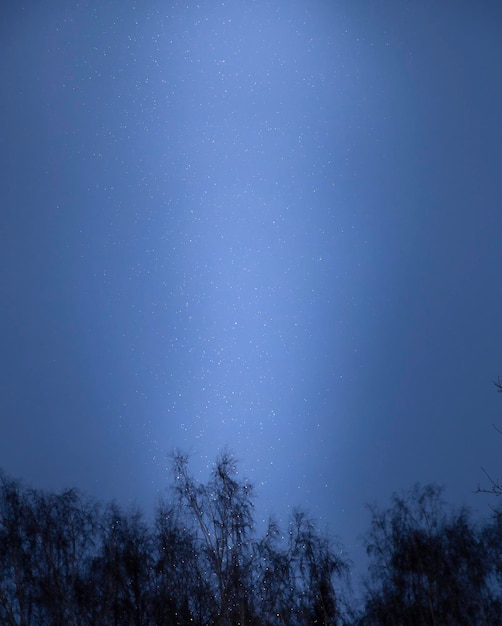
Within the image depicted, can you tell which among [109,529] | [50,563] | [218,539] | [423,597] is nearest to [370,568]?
[423,597]

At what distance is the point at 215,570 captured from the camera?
27266mm

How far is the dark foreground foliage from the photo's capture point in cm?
2578

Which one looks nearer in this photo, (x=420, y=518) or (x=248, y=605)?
(x=248, y=605)

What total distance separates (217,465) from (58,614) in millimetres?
6961

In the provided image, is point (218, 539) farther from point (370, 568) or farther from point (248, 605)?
point (370, 568)

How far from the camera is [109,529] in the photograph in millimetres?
28656

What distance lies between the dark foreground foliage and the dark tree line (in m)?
0.04

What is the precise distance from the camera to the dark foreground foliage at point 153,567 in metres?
25.8

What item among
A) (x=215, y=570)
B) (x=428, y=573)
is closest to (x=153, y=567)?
(x=215, y=570)

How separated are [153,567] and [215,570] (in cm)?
216

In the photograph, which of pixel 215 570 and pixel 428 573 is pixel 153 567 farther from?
pixel 428 573

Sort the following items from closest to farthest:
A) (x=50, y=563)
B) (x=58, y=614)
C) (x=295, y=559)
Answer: (x=58, y=614)
(x=50, y=563)
(x=295, y=559)

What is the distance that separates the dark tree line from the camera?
2600cm

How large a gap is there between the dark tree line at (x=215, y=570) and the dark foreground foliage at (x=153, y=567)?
0.04 meters
